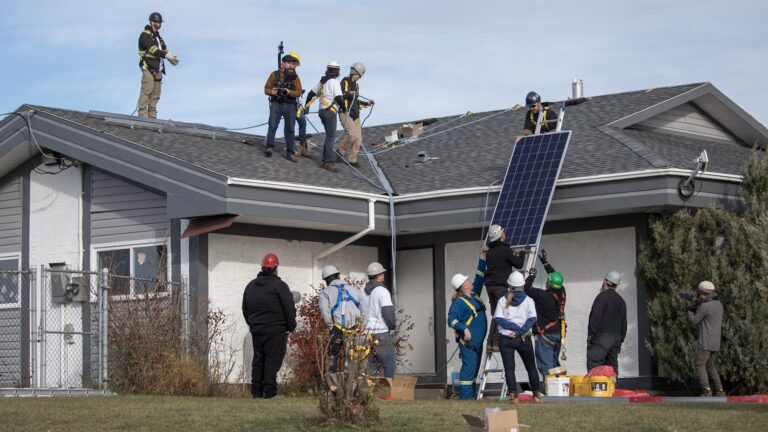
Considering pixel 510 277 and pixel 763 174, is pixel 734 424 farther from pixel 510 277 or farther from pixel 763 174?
pixel 763 174

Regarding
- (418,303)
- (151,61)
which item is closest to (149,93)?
(151,61)

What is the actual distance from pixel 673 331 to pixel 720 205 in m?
2.14

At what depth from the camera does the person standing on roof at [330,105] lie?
21.3m

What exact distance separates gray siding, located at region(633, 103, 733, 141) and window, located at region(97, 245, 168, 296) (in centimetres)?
867

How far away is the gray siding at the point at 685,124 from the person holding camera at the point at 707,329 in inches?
224

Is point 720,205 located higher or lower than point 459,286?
higher

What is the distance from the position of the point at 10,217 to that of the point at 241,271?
15.1 feet

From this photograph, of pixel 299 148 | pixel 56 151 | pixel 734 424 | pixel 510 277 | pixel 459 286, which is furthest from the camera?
pixel 299 148

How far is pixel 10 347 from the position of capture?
20812mm

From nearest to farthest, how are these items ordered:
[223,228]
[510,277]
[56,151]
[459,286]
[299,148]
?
[510,277] → [459,286] → [223,228] → [56,151] → [299,148]

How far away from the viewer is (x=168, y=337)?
714 inches

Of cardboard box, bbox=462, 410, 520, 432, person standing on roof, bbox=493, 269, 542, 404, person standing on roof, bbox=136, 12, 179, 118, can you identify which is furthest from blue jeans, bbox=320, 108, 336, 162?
cardboard box, bbox=462, 410, 520, 432

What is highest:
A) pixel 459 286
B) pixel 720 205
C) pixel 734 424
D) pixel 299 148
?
pixel 299 148

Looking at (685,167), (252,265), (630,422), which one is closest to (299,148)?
(252,265)
